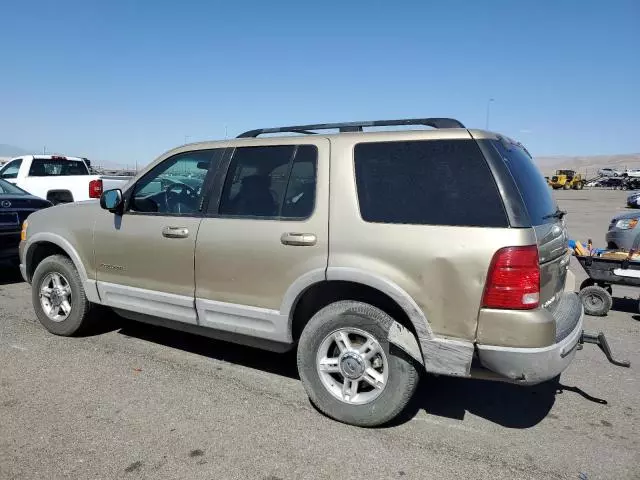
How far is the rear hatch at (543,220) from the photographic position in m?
3.04

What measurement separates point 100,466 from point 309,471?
117 centimetres

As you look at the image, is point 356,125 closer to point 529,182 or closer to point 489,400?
point 529,182

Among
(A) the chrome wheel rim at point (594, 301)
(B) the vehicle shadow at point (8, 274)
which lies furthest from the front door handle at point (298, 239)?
(B) the vehicle shadow at point (8, 274)

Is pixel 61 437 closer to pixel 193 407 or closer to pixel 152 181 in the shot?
pixel 193 407

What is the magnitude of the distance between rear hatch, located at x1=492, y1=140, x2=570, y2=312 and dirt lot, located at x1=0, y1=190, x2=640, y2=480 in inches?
35.6

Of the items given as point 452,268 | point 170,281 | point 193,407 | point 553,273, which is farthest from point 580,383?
point 170,281

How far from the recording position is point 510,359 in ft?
9.48

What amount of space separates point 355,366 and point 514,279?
1.15 meters

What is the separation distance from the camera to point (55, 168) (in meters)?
12.7

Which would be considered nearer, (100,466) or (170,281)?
(100,466)

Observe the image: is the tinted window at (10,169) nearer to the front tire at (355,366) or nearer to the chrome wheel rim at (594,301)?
the front tire at (355,366)

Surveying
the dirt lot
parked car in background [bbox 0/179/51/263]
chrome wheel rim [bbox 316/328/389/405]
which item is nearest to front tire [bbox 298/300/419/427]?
chrome wheel rim [bbox 316/328/389/405]

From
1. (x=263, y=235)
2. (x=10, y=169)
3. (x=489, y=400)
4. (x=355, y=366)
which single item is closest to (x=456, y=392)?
(x=489, y=400)

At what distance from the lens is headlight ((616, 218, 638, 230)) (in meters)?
7.03
